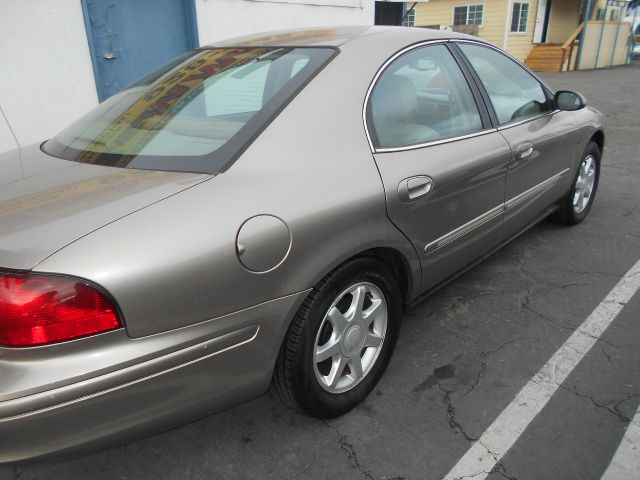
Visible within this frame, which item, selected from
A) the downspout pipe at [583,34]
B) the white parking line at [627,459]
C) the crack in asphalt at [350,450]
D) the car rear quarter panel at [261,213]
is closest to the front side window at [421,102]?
the car rear quarter panel at [261,213]

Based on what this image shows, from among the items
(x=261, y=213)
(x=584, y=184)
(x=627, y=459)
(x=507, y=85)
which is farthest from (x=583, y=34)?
(x=261, y=213)

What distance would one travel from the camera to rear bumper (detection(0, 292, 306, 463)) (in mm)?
1397

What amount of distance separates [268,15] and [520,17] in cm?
1807

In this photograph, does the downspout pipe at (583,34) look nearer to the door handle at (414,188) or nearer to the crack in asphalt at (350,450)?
the door handle at (414,188)

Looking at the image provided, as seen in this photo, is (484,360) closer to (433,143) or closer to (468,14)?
(433,143)

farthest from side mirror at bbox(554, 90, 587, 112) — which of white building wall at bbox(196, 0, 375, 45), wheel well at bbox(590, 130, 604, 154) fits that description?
white building wall at bbox(196, 0, 375, 45)

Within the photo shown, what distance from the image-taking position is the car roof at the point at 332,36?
2.40m

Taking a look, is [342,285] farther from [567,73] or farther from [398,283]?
[567,73]

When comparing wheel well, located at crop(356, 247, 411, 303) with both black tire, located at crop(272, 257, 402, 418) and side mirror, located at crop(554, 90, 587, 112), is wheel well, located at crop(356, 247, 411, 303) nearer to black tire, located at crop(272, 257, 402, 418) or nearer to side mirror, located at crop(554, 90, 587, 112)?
black tire, located at crop(272, 257, 402, 418)

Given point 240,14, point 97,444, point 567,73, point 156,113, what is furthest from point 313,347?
point 567,73

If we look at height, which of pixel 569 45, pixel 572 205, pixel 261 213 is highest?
pixel 261 213

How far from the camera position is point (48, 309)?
4.58ft

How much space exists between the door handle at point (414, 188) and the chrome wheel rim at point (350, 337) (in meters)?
0.41

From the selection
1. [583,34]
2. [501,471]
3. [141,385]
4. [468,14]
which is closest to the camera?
[141,385]
